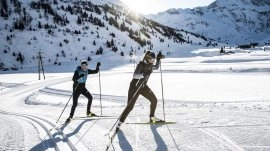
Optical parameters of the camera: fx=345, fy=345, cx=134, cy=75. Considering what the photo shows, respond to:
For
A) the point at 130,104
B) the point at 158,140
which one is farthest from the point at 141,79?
the point at 158,140

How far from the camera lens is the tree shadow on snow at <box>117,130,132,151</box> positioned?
8.02m

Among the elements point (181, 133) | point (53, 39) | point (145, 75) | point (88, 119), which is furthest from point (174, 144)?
point (53, 39)

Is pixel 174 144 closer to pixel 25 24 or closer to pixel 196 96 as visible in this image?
pixel 196 96

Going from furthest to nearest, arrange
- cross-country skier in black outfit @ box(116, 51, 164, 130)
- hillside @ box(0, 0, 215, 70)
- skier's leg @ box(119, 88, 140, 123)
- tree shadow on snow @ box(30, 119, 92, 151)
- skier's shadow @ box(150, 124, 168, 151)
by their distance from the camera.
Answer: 1. hillside @ box(0, 0, 215, 70)
2. cross-country skier in black outfit @ box(116, 51, 164, 130)
3. skier's leg @ box(119, 88, 140, 123)
4. tree shadow on snow @ box(30, 119, 92, 151)
5. skier's shadow @ box(150, 124, 168, 151)

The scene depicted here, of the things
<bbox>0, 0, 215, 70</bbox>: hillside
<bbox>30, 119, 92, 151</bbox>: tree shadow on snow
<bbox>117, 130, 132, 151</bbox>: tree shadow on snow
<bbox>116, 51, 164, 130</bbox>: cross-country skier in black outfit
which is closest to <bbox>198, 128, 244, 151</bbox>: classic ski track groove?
<bbox>116, 51, 164, 130</bbox>: cross-country skier in black outfit

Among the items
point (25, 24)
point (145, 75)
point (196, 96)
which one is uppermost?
point (25, 24)

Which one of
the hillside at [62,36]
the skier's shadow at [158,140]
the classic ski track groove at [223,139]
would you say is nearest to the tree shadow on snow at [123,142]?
the skier's shadow at [158,140]

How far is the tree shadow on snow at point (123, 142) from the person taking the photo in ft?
26.3

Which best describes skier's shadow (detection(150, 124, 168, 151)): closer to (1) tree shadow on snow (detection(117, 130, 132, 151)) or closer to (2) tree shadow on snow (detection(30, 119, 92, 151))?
(1) tree shadow on snow (detection(117, 130, 132, 151))

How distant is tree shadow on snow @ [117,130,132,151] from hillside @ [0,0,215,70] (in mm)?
83654

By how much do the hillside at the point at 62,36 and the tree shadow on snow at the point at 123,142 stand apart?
8365cm

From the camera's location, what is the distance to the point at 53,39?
11069 cm

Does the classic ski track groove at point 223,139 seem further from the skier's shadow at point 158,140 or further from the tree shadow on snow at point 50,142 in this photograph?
the tree shadow on snow at point 50,142

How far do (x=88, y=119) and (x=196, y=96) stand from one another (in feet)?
40.6
